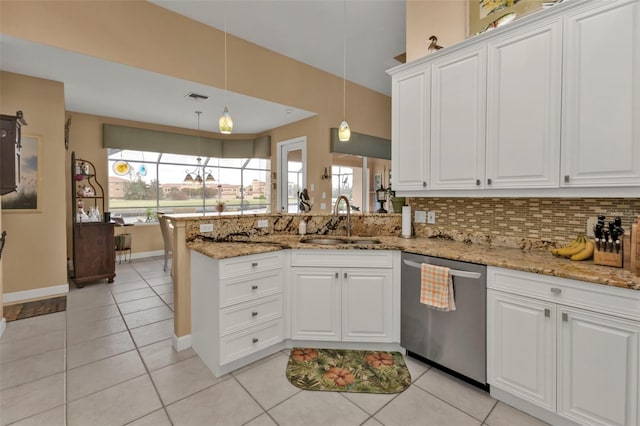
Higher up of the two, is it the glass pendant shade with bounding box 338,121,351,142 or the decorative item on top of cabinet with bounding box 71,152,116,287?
the glass pendant shade with bounding box 338,121,351,142

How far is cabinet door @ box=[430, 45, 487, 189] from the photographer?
221cm

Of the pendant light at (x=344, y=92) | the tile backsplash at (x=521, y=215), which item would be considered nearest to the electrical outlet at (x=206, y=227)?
the pendant light at (x=344, y=92)

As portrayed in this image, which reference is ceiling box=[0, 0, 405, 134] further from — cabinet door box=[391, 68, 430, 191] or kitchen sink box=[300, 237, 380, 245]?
kitchen sink box=[300, 237, 380, 245]

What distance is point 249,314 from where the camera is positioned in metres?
2.30

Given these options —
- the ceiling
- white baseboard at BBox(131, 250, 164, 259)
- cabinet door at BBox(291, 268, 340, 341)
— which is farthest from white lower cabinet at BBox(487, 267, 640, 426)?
white baseboard at BBox(131, 250, 164, 259)

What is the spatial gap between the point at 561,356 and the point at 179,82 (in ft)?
15.0

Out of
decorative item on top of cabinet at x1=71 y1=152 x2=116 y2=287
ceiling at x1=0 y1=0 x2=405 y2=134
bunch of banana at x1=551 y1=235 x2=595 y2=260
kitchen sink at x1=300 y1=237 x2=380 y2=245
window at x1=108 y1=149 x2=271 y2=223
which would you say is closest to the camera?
bunch of banana at x1=551 y1=235 x2=595 y2=260

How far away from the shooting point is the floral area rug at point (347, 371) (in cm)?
205

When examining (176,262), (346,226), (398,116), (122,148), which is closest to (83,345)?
(176,262)

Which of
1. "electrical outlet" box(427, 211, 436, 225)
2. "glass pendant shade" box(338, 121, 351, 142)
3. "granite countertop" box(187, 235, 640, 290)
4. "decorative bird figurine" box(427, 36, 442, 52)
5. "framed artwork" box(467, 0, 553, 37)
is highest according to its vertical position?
"framed artwork" box(467, 0, 553, 37)

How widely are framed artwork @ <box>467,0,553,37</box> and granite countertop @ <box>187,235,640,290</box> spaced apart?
1.74 m

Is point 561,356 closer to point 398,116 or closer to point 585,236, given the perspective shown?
point 585,236

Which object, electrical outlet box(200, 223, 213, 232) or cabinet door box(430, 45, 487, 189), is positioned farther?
electrical outlet box(200, 223, 213, 232)

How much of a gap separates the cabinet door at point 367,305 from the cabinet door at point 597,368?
3.60 feet
